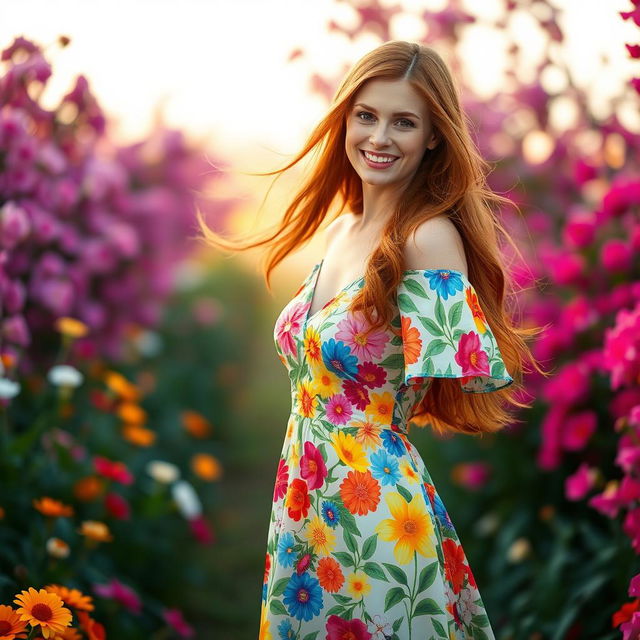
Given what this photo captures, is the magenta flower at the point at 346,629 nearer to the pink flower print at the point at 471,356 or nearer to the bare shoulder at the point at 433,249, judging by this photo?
the pink flower print at the point at 471,356

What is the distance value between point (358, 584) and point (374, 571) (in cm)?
5

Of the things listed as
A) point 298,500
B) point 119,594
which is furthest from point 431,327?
point 119,594

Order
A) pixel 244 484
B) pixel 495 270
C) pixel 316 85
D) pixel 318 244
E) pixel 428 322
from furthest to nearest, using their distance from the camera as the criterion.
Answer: pixel 244 484 → pixel 316 85 → pixel 318 244 → pixel 495 270 → pixel 428 322

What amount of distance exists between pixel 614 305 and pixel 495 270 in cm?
122

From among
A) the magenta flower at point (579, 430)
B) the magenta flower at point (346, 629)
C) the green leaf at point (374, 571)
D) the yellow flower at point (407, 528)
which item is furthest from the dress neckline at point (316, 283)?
the magenta flower at point (579, 430)

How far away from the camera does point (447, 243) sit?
1.81 metres

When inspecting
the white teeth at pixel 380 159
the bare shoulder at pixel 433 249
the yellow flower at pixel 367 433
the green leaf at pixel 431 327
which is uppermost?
the white teeth at pixel 380 159

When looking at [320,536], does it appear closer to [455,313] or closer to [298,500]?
[298,500]

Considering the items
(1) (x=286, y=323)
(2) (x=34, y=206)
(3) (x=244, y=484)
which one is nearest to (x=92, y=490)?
(2) (x=34, y=206)

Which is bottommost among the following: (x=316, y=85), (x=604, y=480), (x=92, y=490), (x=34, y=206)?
(x=92, y=490)

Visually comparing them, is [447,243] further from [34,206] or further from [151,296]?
[151,296]

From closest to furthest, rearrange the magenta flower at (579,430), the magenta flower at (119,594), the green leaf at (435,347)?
the green leaf at (435,347), the magenta flower at (119,594), the magenta flower at (579,430)

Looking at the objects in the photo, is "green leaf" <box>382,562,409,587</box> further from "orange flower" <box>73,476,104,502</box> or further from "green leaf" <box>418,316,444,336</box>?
"orange flower" <box>73,476,104,502</box>

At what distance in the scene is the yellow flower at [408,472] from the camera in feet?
6.13
